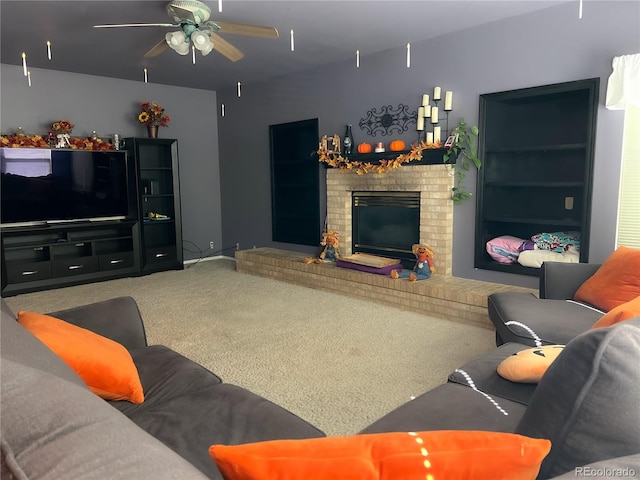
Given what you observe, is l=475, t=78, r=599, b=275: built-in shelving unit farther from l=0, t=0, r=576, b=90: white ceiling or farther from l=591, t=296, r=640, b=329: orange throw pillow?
l=591, t=296, r=640, b=329: orange throw pillow

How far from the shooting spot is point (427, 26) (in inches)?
160

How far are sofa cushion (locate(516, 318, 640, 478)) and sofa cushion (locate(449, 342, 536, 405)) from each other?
81 centimetres

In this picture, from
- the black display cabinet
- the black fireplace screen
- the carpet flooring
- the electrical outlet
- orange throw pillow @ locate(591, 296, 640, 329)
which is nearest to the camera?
orange throw pillow @ locate(591, 296, 640, 329)

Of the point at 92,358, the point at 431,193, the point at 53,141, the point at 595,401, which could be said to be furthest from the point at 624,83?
the point at 53,141

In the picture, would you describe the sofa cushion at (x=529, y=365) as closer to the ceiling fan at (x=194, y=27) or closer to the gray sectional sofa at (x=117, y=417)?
the gray sectional sofa at (x=117, y=417)

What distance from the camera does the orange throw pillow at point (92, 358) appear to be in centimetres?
146

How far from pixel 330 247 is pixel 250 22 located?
255 cm

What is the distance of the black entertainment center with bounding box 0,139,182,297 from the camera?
16.6ft

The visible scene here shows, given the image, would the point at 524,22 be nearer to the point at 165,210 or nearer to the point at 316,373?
the point at 316,373

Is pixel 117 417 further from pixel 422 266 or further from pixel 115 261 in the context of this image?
pixel 115 261

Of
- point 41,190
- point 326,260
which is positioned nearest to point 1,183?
point 41,190

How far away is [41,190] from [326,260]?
3.36 metres

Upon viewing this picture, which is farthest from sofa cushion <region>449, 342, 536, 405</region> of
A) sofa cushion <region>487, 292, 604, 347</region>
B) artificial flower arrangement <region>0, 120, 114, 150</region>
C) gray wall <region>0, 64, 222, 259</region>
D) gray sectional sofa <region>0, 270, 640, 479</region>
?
gray wall <region>0, 64, 222, 259</region>

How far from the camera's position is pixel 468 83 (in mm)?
4180
